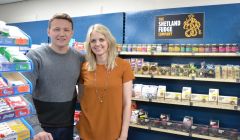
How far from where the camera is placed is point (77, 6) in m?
6.89

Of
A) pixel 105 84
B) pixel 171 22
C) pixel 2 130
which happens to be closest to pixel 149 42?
pixel 171 22

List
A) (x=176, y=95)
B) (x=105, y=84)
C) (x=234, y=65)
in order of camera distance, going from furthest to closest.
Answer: (x=176, y=95) < (x=234, y=65) < (x=105, y=84)

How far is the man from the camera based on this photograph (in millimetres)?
2268

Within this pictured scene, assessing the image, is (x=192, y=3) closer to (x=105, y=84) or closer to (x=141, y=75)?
(x=141, y=75)

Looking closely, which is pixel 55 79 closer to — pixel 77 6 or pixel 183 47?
pixel 183 47

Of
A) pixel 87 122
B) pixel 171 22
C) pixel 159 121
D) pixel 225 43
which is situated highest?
pixel 171 22

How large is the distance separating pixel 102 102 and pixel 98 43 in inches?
20.1

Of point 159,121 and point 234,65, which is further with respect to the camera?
point 159,121

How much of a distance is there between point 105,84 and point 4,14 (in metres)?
7.38

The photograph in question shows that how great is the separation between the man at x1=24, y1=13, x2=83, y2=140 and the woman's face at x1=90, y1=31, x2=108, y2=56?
205 mm

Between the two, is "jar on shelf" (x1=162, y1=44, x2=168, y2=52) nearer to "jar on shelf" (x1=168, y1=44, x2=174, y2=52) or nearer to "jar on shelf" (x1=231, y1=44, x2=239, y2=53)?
"jar on shelf" (x1=168, y1=44, x2=174, y2=52)

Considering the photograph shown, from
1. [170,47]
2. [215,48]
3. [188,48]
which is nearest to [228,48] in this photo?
[215,48]

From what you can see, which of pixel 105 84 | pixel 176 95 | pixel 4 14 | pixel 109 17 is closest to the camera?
pixel 105 84

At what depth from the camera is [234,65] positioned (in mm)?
4344
